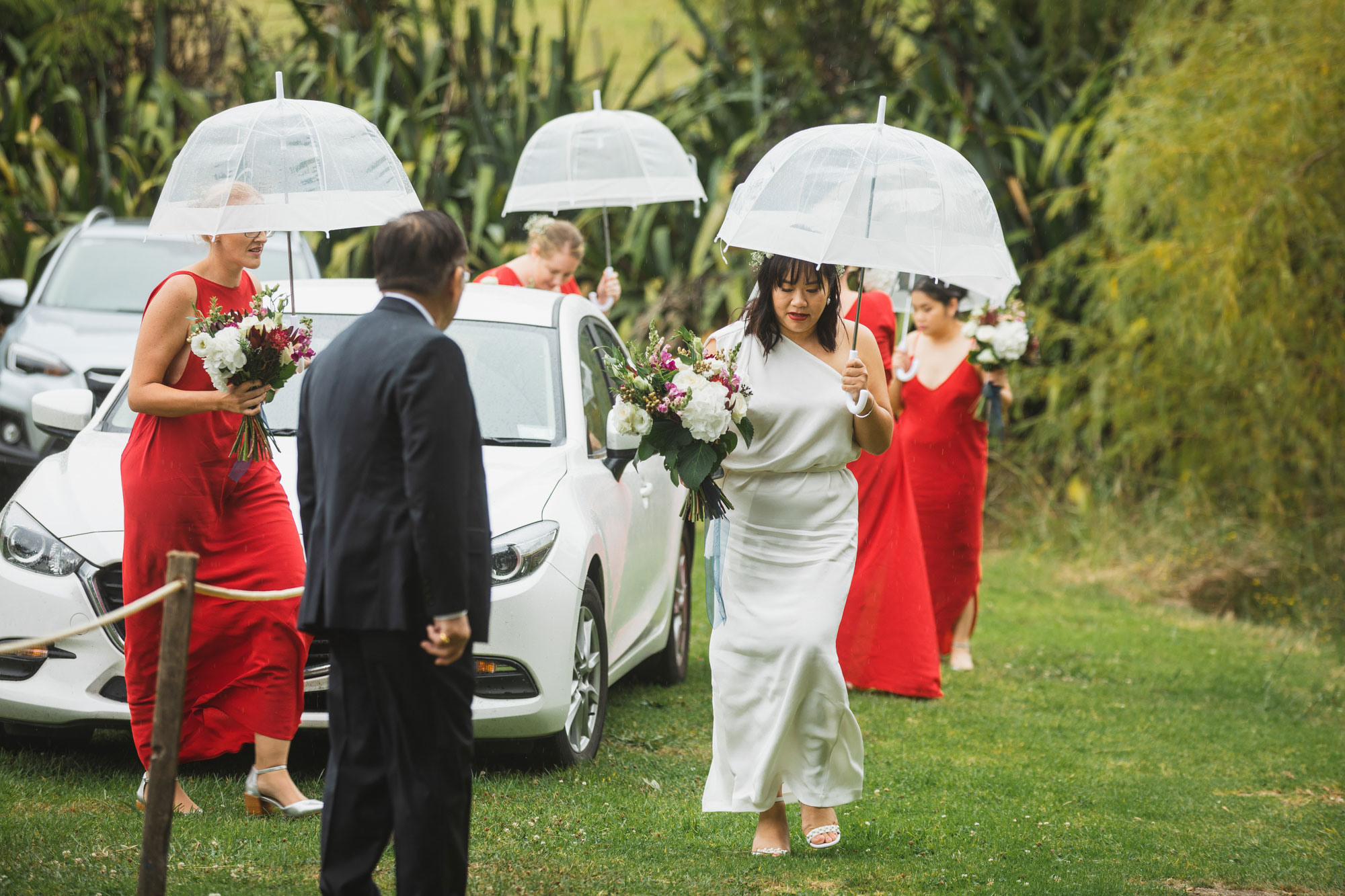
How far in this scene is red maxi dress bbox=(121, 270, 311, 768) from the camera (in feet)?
16.1

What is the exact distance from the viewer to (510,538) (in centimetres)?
552

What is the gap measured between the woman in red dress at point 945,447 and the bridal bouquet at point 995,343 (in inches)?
2.5

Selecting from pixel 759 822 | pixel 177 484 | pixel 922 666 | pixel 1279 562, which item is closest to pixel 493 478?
pixel 177 484

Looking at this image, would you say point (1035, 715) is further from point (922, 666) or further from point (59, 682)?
point (59, 682)

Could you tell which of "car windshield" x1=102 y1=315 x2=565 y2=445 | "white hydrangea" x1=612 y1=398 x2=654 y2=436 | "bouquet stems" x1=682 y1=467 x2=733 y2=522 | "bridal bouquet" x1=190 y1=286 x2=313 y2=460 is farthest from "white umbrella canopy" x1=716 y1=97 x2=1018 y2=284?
"bridal bouquet" x1=190 y1=286 x2=313 y2=460

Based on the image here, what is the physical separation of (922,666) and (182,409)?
4.29 metres

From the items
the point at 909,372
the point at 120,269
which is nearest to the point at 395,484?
the point at 909,372

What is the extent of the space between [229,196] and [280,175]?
0.76ft

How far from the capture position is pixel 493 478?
581cm

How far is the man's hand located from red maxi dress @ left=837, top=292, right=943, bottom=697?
14.5ft

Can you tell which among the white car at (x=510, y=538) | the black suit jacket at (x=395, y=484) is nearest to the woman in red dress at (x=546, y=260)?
the white car at (x=510, y=538)

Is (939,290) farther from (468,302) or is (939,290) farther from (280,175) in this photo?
(280,175)

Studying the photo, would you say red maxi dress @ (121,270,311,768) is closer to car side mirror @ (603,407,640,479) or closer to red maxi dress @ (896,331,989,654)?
car side mirror @ (603,407,640,479)

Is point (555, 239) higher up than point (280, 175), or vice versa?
point (280, 175)
